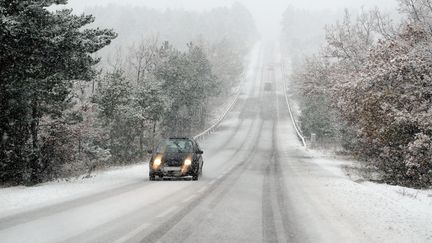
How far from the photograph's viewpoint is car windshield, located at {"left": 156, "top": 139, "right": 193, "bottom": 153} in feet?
61.0

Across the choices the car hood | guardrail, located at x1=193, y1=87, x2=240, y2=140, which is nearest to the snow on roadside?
the car hood

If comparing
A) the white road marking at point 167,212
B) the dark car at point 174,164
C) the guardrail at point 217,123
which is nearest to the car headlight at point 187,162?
the dark car at point 174,164

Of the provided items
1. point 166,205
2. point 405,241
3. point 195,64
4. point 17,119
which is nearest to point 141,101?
point 195,64

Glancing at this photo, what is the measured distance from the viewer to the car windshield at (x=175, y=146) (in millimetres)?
18578

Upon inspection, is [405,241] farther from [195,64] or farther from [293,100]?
[293,100]

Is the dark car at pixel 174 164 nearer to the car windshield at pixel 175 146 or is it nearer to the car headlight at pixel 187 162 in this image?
the car headlight at pixel 187 162

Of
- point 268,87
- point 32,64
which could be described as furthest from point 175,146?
point 268,87

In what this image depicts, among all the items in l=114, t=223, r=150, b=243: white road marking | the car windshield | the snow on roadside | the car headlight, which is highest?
the car windshield

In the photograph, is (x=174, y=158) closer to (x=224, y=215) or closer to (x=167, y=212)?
(x=167, y=212)

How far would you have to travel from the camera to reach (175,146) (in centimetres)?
1898

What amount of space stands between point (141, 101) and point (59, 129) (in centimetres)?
1797

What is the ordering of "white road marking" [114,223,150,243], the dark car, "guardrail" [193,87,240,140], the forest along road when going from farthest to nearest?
"guardrail" [193,87,240,140] < the dark car < the forest along road < "white road marking" [114,223,150,243]

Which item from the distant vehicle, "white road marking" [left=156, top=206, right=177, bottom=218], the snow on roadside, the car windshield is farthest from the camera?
the distant vehicle

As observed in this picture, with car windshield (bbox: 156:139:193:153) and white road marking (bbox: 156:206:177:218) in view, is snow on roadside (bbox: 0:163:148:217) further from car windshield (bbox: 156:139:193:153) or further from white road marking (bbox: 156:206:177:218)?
white road marking (bbox: 156:206:177:218)
